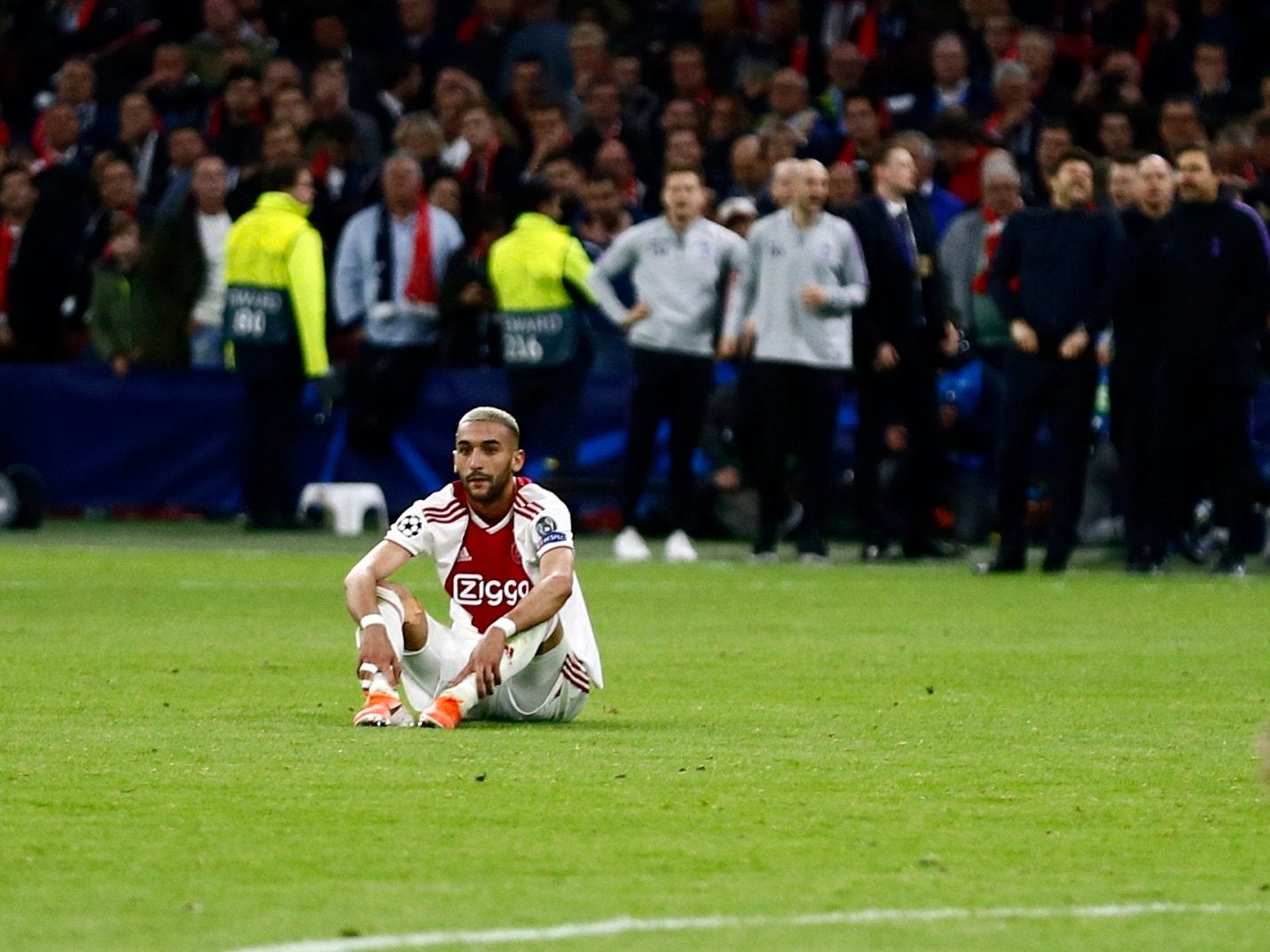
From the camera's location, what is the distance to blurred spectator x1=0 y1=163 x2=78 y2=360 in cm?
2301

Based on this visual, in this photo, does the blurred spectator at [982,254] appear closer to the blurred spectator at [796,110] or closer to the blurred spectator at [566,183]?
the blurred spectator at [566,183]

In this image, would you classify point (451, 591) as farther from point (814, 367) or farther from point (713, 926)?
point (814, 367)

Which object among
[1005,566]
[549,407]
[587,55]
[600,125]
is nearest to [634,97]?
[587,55]

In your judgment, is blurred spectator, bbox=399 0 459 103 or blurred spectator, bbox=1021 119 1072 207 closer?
blurred spectator, bbox=1021 119 1072 207

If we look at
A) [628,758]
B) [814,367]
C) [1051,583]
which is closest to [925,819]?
[628,758]

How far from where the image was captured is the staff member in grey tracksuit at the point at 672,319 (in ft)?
60.6

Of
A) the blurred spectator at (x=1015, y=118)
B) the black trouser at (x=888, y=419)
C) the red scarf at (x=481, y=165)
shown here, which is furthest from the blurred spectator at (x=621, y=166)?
the black trouser at (x=888, y=419)

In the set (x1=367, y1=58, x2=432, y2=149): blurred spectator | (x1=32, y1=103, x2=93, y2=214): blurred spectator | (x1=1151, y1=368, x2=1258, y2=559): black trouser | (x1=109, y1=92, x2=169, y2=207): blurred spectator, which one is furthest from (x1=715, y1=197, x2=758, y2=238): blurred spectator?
(x1=109, y1=92, x2=169, y2=207): blurred spectator

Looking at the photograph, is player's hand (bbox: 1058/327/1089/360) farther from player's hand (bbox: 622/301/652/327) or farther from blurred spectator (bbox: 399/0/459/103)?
blurred spectator (bbox: 399/0/459/103)

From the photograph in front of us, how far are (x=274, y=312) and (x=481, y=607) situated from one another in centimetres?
1121

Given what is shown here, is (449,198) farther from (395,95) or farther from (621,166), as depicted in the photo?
(395,95)

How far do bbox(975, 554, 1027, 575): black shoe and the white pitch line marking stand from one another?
1124cm

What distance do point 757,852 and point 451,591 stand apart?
119 inches

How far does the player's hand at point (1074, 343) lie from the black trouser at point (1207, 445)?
1.79 feet
